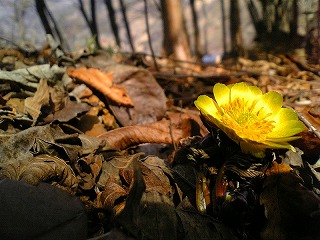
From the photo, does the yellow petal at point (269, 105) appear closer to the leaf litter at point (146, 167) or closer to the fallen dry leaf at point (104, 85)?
the leaf litter at point (146, 167)

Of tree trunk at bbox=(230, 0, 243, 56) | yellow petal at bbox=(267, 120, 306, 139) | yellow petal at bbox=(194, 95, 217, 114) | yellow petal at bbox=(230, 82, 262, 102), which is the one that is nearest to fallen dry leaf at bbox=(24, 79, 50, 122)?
yellow petal at bbox=(194, 95, 217, 114)

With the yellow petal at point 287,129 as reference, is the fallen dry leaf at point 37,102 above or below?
above

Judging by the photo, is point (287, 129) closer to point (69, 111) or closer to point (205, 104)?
point (205, 104)

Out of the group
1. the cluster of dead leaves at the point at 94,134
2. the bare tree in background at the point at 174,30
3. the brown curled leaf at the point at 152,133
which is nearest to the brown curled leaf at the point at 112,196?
the cluster of dead leaves at the point at 94,134

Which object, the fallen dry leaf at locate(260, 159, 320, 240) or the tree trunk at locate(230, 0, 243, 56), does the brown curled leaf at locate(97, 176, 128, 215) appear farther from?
the tree trunk at locate(230, 0, 243, 56)

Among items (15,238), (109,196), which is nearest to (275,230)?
(109,196)

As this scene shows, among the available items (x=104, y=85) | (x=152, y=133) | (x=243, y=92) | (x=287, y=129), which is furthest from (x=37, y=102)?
(x=287, y=129)
